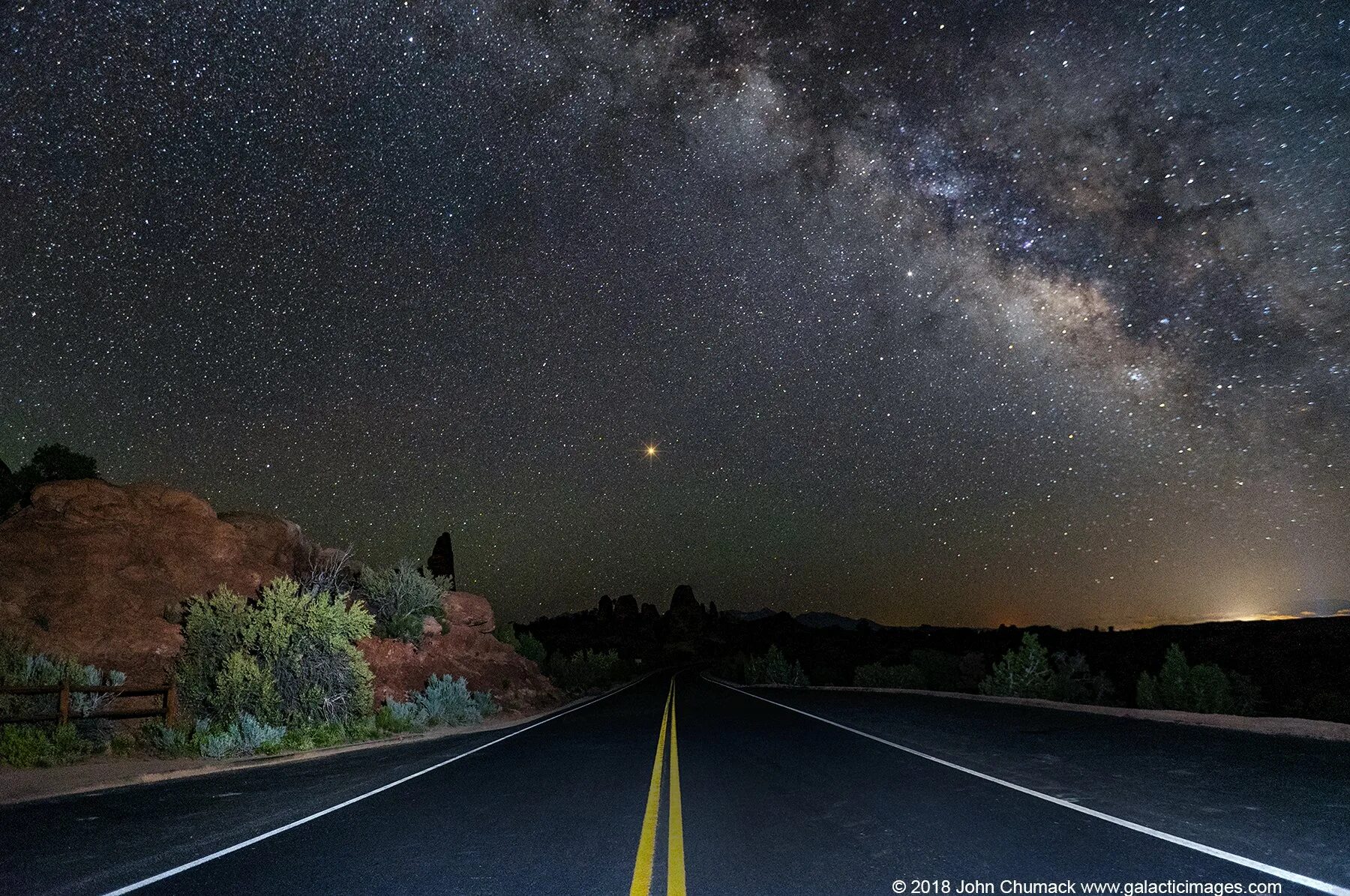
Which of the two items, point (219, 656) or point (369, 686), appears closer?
point (219, 656)

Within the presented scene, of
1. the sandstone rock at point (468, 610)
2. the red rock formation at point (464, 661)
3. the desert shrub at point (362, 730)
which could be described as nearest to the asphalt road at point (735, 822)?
the desert shrub at point (362, 730)

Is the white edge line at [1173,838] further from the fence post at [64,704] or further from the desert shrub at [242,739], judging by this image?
the fence post at [64,704]

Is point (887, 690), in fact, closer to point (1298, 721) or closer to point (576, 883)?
point (1298, 721)

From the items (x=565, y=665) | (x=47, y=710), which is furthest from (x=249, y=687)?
(x=565, y=665)

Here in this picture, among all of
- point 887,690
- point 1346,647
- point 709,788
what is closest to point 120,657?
point 709,788

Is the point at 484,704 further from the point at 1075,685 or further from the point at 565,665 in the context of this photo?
the point at 565,665

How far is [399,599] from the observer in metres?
28.4

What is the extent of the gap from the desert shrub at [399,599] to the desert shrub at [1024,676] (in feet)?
65.3

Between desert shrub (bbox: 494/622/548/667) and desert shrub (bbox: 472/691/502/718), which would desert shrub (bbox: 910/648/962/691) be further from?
desert shrub (bbox: 494/622/548/667)

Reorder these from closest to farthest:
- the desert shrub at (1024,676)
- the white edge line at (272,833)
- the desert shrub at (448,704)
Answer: the white edge line at (272,833) → the desert shrub at (448,704) → the desert shrub at (1024,676)

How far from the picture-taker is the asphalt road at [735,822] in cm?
573

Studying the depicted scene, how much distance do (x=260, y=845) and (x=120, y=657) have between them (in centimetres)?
1513

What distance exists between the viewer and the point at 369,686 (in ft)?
65.1

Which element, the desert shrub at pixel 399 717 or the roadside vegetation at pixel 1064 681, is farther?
the desert shrub at pixel 399 717
